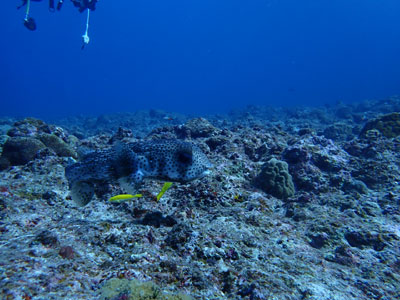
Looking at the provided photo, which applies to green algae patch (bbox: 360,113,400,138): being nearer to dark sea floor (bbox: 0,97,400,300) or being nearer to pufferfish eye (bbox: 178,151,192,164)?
dark sea floor (bbox: 0,97,400,300)

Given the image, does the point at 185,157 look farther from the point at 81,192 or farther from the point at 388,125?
the point at 388,125

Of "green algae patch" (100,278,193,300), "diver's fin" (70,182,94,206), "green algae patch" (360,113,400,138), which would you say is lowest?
"green algae patch" (100,278,193,300)

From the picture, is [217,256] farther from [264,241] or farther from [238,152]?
[238,152]

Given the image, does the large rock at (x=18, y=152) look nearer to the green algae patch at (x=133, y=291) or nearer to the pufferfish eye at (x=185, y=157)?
the pufferfish eye at (x=185, y=157)

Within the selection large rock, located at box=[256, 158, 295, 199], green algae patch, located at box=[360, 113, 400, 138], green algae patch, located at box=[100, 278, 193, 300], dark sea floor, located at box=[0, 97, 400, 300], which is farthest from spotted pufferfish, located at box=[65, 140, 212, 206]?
green algae patch, located at box=[360, 113, 400, 138]

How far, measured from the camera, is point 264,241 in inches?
143

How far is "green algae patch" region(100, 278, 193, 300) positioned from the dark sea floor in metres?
0.01

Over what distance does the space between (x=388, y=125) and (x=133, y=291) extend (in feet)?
43.0

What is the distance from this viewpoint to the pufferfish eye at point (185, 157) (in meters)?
3.80

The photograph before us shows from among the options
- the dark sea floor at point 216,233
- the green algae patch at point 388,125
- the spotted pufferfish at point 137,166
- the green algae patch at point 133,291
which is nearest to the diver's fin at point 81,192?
the spotted pufferfish at point 137,166

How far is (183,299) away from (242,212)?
218 centimetres

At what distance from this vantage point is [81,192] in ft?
13.2

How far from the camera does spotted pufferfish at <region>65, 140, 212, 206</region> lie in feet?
12.4

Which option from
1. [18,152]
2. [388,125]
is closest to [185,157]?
[18,152]
